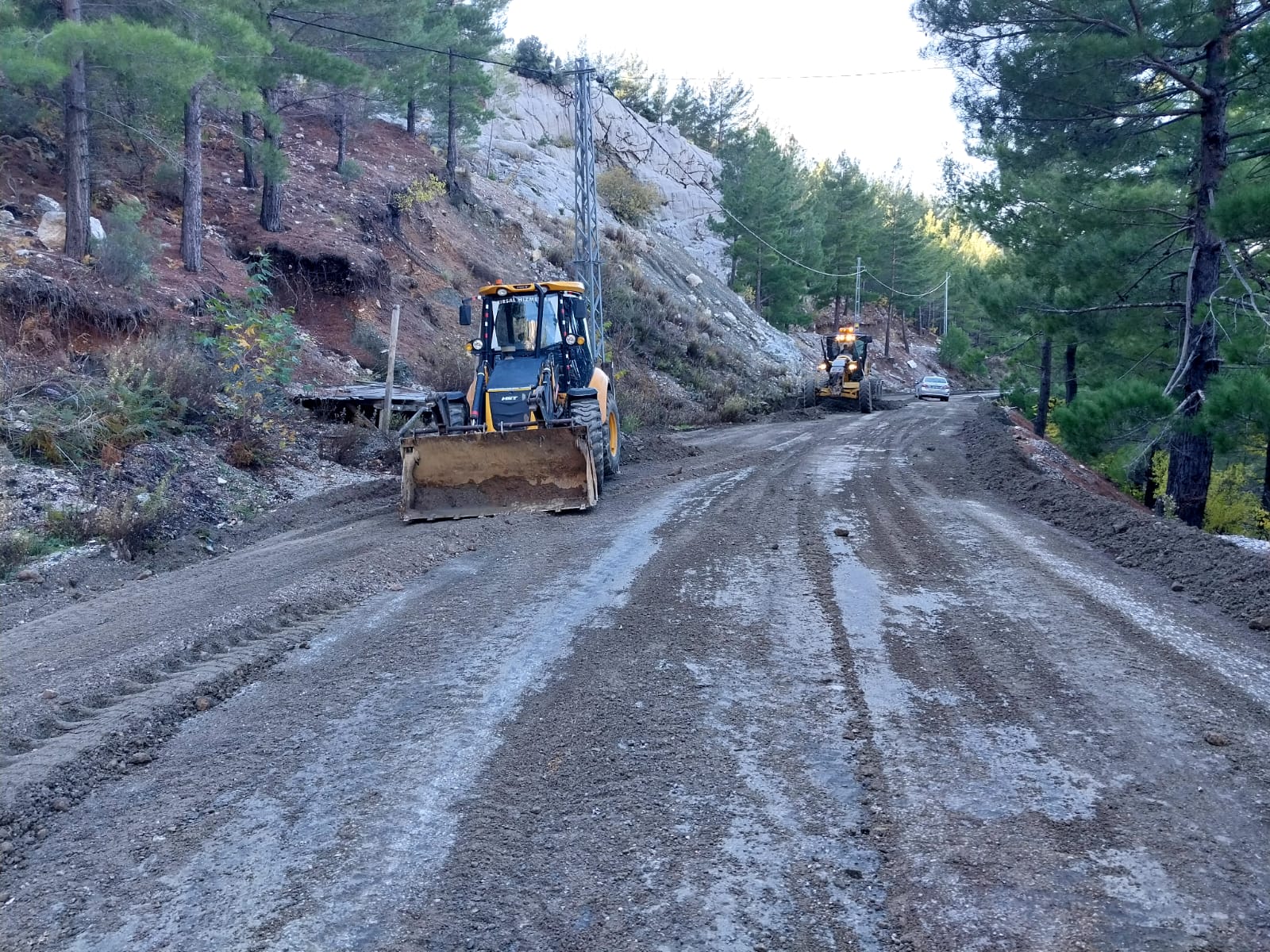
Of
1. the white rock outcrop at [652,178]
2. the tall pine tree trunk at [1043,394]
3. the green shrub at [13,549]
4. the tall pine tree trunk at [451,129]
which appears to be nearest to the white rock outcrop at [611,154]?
the white rock outcrop at [652,178]

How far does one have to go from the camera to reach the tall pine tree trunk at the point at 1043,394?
2766 centimetres

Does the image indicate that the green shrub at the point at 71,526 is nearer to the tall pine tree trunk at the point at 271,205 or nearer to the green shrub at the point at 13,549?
the green shrub at the point at 13,549

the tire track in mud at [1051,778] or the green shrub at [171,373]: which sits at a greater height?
the green shrub at [171,373]

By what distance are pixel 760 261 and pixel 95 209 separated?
37280mm

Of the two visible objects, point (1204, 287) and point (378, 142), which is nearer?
point (1204, 287)

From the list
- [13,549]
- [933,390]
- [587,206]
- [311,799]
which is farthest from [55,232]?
[933,390]

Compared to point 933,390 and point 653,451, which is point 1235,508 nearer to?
point 653,451

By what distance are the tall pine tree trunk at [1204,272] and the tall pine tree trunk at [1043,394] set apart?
14.2 meters

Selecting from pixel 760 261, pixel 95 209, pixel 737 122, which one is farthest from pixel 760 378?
pixel 737 122

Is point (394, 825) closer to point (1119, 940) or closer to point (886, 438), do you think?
point (1119, 940)

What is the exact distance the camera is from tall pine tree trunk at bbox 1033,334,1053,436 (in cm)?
2766

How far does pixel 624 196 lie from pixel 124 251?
114 ft

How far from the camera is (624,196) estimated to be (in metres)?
47.8

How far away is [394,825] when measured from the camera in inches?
157
